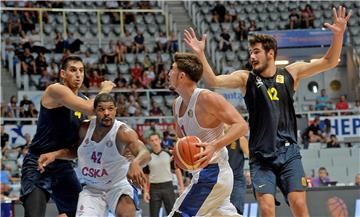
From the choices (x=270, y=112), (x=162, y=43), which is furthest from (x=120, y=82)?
(x=270, y=112)

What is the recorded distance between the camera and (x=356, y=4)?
26438mm

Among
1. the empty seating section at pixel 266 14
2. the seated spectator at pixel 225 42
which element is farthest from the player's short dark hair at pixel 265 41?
the empty seating section at pixel 266 14

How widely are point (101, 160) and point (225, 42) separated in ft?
58.6

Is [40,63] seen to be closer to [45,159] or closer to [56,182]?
[56,182]

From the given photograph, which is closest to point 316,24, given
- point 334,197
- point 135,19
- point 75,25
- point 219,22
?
point 219,22

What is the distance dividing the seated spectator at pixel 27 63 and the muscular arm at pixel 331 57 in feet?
47.6

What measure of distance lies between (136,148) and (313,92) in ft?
72.1

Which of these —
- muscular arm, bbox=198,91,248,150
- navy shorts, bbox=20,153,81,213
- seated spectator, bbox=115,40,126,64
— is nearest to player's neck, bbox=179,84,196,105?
muscular arm, bbox=198,91,248,150

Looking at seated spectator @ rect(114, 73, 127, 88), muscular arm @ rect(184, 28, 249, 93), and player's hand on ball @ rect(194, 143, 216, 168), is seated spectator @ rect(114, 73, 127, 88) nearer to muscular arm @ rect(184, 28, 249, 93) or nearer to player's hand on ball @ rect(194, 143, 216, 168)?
muscular arm @ rect(184, 28, 249, 93)

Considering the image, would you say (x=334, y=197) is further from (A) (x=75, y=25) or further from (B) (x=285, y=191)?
(A) (x=75, y=25)

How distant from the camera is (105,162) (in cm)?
716

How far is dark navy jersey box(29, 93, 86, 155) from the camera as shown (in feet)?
24.5

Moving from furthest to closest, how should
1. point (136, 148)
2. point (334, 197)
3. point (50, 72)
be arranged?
point (50, 72), point (334, 197), point (136, 148)

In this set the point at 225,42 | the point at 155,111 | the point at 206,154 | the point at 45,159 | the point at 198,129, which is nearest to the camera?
the point at 206,154
